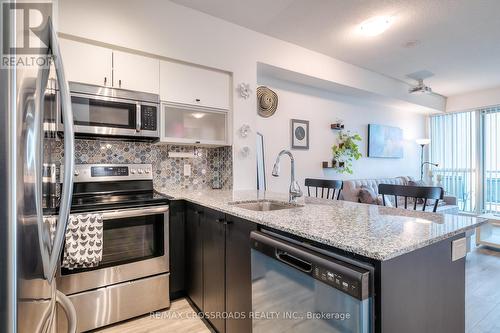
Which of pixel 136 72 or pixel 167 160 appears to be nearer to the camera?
pixel 136 72

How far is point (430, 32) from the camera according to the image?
2.88 m

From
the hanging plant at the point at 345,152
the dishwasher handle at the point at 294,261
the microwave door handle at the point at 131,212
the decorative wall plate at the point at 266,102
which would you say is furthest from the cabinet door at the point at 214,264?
the hanging plant at the point at 345,152

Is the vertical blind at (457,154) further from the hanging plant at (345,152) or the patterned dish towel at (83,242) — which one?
the patterned dish towel at (83,242)

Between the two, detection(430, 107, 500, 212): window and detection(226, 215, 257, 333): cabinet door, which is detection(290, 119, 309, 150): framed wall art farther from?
→ detection(430, 107, 500, 212): window

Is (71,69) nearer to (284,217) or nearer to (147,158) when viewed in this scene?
(147,158)

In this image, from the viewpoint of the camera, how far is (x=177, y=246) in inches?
86.3

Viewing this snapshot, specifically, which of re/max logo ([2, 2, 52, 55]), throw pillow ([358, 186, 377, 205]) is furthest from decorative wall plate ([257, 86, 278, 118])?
re/max logo ([2, 2, 52, 55])

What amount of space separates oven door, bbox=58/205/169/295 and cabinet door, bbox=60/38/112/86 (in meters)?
1.05

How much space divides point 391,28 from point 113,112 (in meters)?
2.89

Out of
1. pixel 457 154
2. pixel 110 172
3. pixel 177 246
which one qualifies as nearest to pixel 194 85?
pixel 110 172

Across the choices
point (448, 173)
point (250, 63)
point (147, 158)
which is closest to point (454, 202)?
point (448, 173)

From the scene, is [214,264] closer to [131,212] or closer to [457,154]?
[131,212]

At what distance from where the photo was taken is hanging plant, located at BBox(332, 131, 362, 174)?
4.23 m

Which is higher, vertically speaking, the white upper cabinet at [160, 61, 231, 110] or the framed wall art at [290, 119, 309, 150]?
the white upper cabinet at [160, 61, 231, 110]
